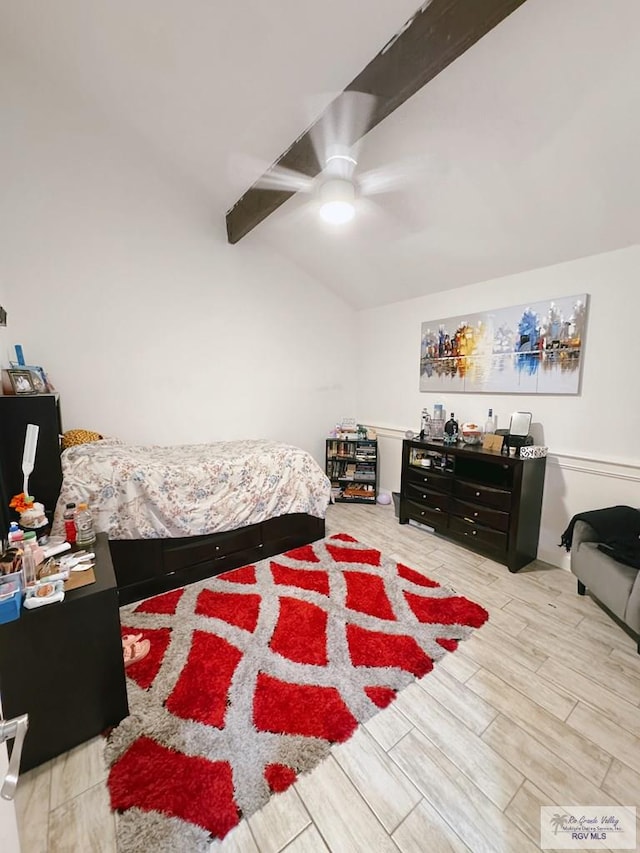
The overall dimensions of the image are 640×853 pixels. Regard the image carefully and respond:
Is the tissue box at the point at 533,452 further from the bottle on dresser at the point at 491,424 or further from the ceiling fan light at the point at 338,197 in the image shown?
the ceiling fan light at the point at 338,197

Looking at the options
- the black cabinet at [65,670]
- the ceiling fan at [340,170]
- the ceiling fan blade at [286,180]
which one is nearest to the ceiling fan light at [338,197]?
the ceiling fan at [340,170]

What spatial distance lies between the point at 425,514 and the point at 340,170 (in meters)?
2.73

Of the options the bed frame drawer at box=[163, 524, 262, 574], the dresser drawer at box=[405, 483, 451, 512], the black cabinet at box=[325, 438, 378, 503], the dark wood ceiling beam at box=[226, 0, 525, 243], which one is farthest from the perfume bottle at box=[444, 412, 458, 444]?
the dark wood ceiling beam at box=[226, 0, 525, 243]

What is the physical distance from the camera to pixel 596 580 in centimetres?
202

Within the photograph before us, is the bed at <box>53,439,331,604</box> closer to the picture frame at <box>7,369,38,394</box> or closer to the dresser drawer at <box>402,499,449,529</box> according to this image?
the picture frame at <box>7,369,38,394</box>

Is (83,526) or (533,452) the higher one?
(533,452)

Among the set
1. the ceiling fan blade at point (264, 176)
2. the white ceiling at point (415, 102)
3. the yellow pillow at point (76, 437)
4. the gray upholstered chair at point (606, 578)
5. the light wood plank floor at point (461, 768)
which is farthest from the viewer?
the yellow pillow at point (76, 437)

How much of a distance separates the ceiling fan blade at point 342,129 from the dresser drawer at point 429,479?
2.35 metres

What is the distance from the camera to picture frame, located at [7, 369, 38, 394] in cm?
197

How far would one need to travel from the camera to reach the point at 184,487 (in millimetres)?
2293

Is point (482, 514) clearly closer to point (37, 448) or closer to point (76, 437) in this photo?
point (37, 448)

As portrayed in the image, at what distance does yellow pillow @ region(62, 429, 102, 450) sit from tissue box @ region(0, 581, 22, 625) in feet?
4.79

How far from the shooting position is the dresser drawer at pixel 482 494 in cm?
254

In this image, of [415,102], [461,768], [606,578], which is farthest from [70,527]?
[606,578]
